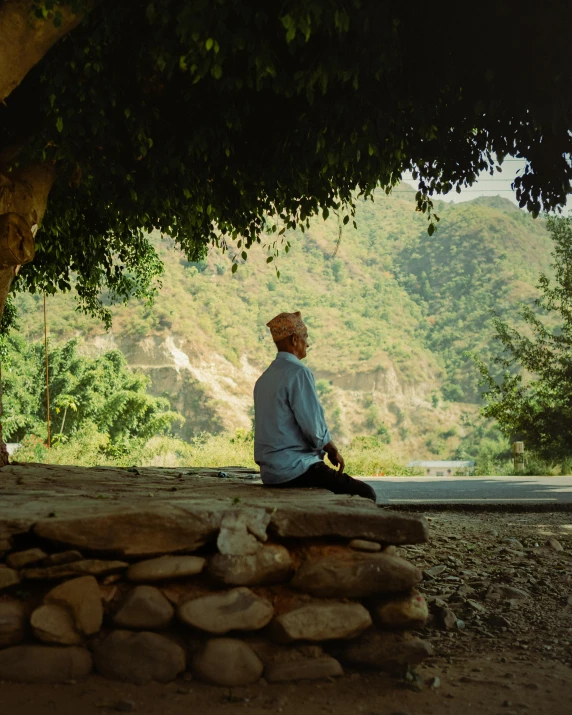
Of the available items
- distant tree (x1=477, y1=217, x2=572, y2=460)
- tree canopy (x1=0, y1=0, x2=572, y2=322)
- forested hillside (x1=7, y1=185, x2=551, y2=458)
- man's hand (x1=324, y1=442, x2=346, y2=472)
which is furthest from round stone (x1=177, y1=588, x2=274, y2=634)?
forested hillside (x1=7, y1=185, x2=551, y2=458)

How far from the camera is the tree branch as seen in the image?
18.5 feet

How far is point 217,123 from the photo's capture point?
6.79 m

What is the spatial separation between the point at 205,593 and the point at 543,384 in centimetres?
2537

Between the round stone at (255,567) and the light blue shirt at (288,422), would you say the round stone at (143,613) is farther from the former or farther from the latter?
the light blue shirt at (288,422)

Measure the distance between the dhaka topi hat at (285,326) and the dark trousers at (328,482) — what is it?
2.98 ft

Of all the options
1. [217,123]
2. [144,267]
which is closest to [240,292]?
[144,267]

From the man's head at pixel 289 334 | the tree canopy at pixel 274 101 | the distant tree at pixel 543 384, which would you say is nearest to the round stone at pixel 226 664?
the man's head at pixel 289 334

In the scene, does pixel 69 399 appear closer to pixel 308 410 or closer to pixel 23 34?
pixel 23 34

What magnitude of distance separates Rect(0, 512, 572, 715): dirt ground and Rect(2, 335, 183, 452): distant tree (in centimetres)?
2838

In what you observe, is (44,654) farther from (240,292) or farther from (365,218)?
(365,218)

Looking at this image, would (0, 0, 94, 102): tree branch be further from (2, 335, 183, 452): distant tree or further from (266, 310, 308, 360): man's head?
(2, 335, 183, 452): distant tree

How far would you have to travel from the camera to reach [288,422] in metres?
5.13

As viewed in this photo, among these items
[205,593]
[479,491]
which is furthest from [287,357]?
[479,491]

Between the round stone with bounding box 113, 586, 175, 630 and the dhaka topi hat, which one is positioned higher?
the dhaka topi hat
